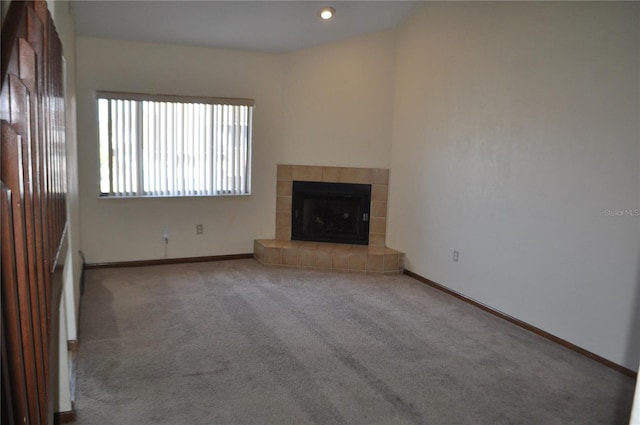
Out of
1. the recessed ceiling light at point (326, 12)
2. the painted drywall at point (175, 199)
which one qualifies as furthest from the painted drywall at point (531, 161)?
the painted drywall at point (175, 199)

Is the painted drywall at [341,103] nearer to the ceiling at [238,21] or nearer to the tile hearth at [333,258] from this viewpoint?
the ceiling at [238,21]

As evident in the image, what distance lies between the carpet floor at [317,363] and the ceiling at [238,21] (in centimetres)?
248

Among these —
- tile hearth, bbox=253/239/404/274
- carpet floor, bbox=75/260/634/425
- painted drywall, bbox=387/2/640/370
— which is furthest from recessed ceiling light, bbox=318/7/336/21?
carpet floor, bbox=75/260/634/425

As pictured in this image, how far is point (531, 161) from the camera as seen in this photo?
12.9 ft

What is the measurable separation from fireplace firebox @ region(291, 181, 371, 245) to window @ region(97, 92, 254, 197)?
70 centimetres

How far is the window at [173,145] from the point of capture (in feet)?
16.8

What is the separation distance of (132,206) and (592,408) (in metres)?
4.57

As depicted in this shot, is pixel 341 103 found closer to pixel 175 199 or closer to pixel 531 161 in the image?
pixel 175 199

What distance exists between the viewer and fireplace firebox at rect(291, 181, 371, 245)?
591cm

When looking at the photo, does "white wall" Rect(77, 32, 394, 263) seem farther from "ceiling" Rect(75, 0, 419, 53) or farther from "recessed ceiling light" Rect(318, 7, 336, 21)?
"recessed ceiling light" Rect(318, 7, 336, 21)

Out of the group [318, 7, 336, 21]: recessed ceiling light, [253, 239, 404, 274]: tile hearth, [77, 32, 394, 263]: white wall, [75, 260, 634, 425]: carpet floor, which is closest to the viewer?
[75, 260, 634, 425]: carpet floor

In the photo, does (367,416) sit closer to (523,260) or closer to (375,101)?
(523,260)

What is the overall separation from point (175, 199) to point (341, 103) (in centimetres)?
222

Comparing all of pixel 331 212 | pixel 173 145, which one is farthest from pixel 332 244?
pixel 173 145
